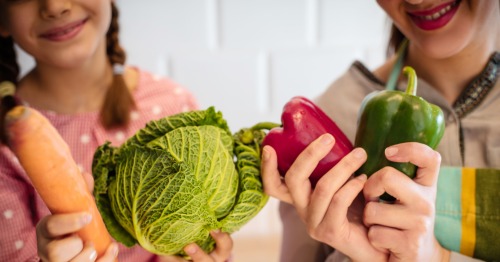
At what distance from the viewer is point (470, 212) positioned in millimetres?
900

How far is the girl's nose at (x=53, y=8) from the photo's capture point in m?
1.03

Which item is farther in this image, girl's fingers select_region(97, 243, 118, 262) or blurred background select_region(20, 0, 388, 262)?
blurred background select_region(20, 0, 388, 262)

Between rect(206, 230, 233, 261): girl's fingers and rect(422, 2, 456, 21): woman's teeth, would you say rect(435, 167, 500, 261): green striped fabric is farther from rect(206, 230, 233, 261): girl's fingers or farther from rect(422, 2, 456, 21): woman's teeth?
rect(206, 230, 233, 261): girl's fingers

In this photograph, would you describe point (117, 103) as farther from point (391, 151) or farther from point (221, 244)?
point (391, 151)

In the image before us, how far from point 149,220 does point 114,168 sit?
0.13 m

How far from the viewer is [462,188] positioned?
906mm

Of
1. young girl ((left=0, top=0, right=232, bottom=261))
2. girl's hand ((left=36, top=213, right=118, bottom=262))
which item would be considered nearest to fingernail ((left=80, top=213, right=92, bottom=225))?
girl's hand ((left=36, top=213, right=118, bottom=262))

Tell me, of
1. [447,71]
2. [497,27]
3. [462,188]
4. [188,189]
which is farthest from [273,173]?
[497,27]

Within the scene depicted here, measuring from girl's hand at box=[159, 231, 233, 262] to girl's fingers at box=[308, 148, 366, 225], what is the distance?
0.20m

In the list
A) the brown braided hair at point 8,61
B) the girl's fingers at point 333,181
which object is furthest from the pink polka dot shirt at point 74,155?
the girl's fingers at point 333,181


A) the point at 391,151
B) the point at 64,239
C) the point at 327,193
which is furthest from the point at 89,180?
the point at 391,151

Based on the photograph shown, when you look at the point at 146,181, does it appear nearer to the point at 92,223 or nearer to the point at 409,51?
the point at 92,223

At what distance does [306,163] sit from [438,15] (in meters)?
0.41

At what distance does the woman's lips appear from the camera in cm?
89
